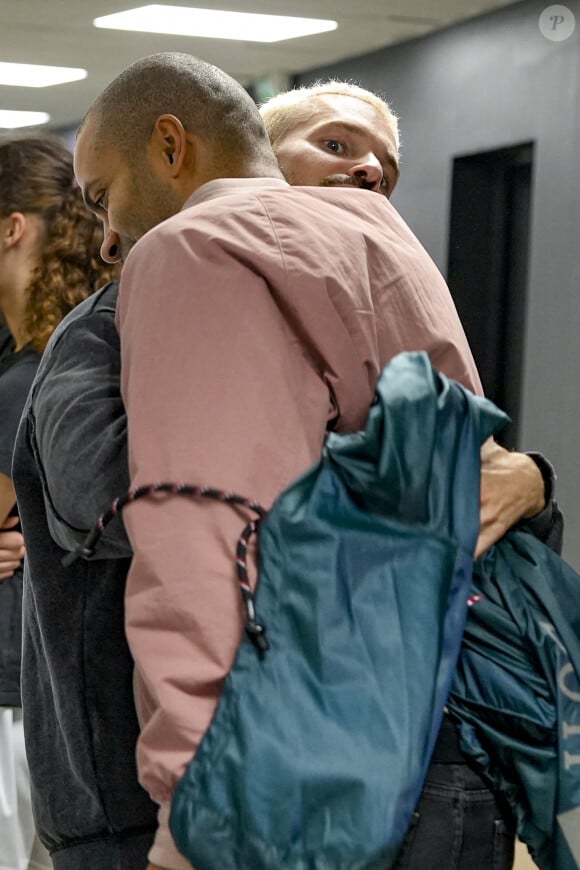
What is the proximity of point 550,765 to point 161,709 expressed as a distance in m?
0.37

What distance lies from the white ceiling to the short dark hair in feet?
15.3

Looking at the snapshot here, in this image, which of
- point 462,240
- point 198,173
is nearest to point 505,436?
point 462,240

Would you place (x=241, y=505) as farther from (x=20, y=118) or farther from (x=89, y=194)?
(x=20, y=118)

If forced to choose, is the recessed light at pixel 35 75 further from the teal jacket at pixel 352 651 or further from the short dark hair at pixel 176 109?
the teal jacket at pixel 352 651

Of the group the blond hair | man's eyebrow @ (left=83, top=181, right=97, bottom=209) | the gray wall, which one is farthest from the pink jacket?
the gray wall

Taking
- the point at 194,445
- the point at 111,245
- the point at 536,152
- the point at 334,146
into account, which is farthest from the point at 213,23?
the point at 194,445

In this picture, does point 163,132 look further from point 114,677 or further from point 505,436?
point 505,436

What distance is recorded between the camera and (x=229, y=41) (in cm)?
690

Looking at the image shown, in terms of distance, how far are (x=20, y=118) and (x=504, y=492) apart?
28.4ft

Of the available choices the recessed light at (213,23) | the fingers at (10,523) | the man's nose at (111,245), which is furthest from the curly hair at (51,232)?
the recessed light at (213,23)

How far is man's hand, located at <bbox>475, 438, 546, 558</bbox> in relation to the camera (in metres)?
1.25

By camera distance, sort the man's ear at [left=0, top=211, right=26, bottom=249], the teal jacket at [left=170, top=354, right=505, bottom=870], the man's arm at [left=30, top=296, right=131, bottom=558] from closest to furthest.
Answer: the teal jacket at [left=170, top=354, right=505, bottom=870], the man's arm at [left=30, top=296, right=131, bottom=558], the man's ear at [left=0, top=211, right=26, bottom=249]

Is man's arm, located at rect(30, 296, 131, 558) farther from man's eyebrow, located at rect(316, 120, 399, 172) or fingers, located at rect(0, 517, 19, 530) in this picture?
fingers, located at rect(0, 517, 19, 530)

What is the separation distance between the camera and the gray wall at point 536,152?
5418 millimetres
